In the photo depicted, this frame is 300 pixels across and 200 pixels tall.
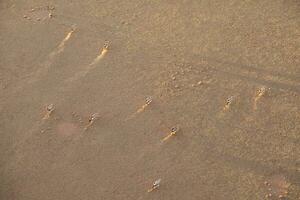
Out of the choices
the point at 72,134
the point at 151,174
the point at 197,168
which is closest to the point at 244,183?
the point at 197,168

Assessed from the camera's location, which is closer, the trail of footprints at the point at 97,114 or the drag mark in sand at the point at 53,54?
the trail of footprints at the point at 97,114

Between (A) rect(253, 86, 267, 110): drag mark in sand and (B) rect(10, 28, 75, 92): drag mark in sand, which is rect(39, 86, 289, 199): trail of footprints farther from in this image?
(B) rect(10, 28, 75, 92): drag mark in sand

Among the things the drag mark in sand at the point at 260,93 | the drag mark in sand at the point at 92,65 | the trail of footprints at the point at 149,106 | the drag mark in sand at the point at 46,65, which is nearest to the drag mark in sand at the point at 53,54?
the drag mark in sand at the point at 46,65

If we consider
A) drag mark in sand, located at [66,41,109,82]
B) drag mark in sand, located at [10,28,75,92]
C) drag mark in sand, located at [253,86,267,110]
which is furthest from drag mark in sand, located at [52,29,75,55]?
drag mark in sand, located at [253,86,267,110]

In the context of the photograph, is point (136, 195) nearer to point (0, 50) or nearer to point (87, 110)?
point (87, 110)

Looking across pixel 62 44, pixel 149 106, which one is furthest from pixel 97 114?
pixel 62 44

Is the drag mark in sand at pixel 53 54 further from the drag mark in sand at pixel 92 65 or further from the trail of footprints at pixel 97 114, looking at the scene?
the drag mark in sand at pixel 92 65

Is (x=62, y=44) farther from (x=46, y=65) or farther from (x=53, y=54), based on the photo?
(x=46, y=65)

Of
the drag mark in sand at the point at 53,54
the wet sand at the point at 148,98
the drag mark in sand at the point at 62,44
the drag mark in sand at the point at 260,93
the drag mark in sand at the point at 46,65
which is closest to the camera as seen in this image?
the wet sand at the point at 148,98
